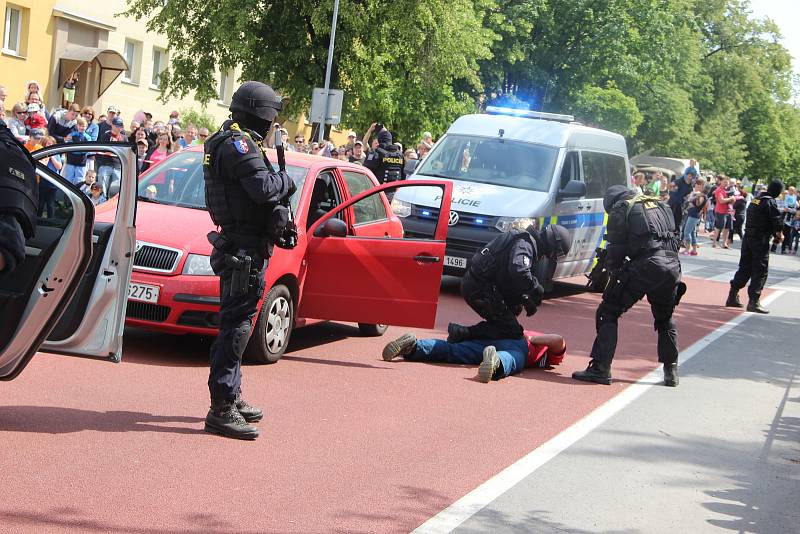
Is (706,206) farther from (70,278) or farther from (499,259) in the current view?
(70,278)

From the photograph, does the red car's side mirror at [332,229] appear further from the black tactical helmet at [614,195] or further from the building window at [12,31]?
the building window at [12,31]

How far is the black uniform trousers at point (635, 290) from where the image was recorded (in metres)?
9.69

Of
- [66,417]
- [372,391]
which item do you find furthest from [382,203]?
[66,417]

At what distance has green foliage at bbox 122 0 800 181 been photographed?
89.8ft

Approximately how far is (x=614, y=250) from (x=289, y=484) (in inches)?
192

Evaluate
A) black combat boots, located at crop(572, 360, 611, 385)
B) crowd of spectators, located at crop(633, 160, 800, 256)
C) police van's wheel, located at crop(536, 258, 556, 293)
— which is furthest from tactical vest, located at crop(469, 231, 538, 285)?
crowd of spectators, located at crop(633, 160, 800, 256)

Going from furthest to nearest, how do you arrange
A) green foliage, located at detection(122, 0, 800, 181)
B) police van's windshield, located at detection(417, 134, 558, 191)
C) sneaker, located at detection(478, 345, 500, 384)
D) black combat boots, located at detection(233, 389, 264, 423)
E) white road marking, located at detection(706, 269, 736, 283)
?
green foliage, located at detection(122, 0, 800, 181) → white road marking, located at detection(706, 269, 736, 283) → police van's windshield, located at detection(417, 134, 558, 191) → sneaker, located at detection(478, 345, 500, 384) → black combat boots, located at detection(233, 389, 264, 423)

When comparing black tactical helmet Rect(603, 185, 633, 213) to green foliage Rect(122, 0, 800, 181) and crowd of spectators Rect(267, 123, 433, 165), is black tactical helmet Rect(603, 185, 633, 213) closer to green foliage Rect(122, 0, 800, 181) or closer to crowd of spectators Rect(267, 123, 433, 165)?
crowd of spectators Rect(267, 123, 433, 165)

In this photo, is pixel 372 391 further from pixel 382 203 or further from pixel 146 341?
pixel 382 203

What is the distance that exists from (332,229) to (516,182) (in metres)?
6.10

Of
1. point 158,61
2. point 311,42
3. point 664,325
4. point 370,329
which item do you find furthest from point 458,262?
point 158,61

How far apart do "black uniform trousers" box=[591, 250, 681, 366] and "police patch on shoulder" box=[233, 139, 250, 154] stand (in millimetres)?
4426

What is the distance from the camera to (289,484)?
5.77m

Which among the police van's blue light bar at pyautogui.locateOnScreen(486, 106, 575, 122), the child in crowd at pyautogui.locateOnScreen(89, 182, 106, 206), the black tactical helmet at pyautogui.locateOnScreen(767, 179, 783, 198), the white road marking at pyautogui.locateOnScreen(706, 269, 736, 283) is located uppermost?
the police van's blue light bar at pyautogui.locateOnScreen(486, 106, 575, 122)
